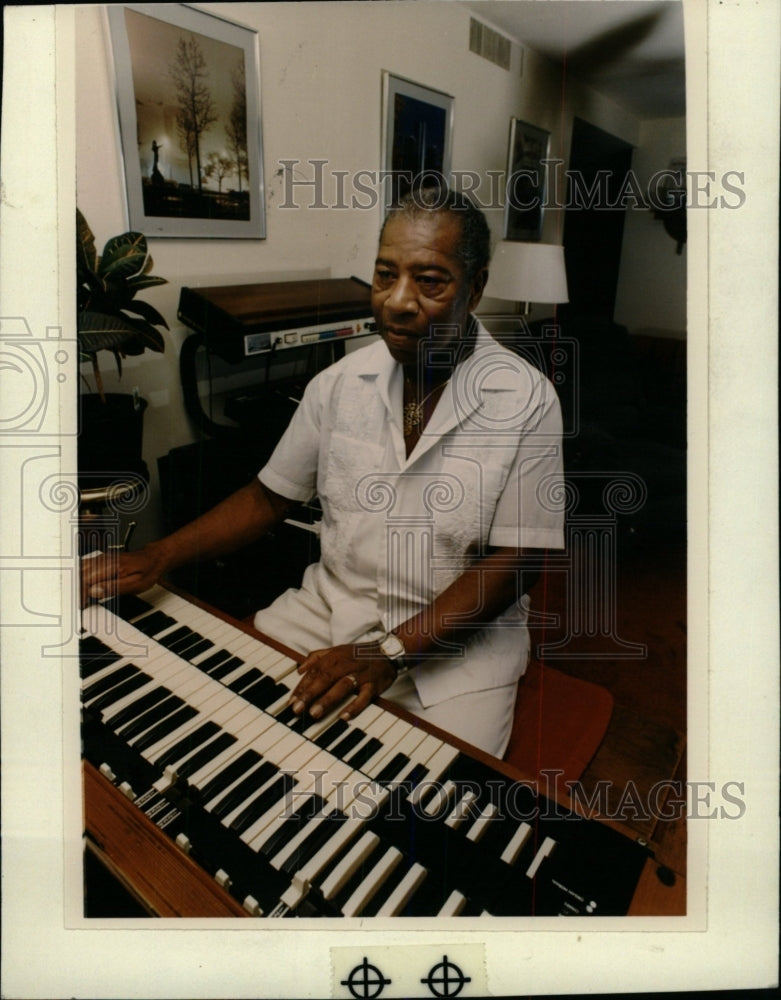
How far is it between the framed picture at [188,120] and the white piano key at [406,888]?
0.91m

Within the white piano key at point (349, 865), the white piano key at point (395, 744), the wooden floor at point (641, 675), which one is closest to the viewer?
the white piano key at point (349, 865)

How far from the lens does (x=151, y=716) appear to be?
903 mm

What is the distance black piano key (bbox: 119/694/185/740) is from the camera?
89cm

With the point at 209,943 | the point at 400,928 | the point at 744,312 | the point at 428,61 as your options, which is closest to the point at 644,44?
the point at 428,61

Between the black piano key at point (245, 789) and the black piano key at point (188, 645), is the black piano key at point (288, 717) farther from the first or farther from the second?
the black piano key at point (188, 645)

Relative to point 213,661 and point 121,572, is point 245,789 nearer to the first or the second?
point 213,661

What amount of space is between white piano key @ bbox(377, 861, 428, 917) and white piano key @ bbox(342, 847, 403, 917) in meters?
0.02

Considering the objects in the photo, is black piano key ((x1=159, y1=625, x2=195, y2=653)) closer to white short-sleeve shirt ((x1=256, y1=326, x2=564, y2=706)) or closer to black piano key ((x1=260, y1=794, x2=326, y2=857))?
white short-sleeve shirt ((x1=256, y1=326, x2=564, y2=706))

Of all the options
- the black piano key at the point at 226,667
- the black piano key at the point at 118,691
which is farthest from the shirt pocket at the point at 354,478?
the black piano key at the point at 118,691

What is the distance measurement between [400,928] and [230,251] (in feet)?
3.31

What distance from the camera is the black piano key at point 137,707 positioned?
2.97 feet

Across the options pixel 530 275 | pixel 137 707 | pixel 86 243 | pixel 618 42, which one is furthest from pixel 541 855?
pixel 618 42

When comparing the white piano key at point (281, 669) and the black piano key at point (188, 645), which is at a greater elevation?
the black piano key at point (188, 645)

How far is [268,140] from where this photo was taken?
0.96 m
